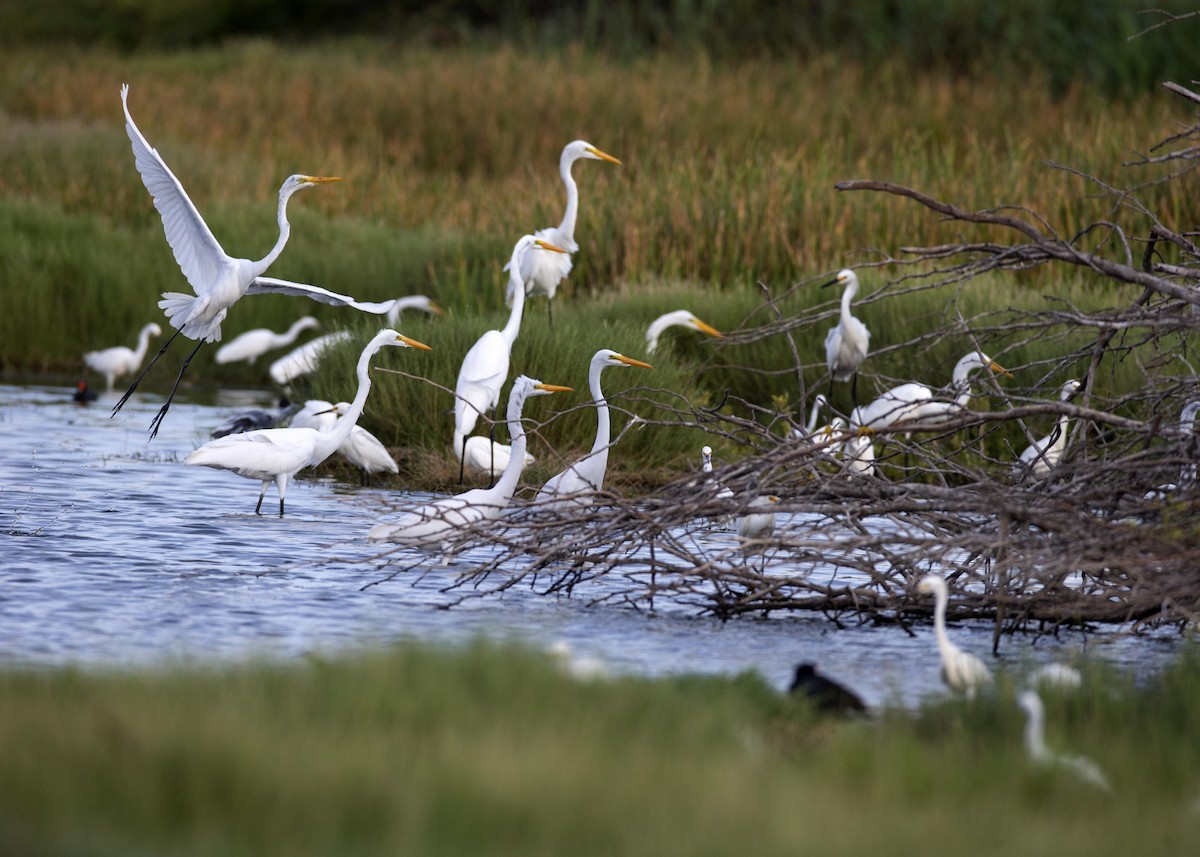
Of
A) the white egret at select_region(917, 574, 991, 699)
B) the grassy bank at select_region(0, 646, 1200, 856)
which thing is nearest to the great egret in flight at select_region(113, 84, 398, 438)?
the white egret at select_region(917, 574, 991, 699)

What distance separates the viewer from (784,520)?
9852 millimetres

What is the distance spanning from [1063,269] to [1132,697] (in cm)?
984

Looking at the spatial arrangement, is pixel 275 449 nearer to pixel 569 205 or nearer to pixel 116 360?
pixel 569 205

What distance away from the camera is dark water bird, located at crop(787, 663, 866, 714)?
5113 mm

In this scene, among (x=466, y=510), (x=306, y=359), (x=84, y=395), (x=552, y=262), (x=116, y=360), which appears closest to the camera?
(x=466, y=510)

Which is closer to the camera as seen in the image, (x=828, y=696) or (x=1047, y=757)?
(x=1047, y=757)

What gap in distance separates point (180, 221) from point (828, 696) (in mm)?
5557

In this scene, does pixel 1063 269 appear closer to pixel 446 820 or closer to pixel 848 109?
pixel 848 109

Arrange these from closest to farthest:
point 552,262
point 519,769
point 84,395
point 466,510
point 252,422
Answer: point 519,769 → point 466,510 → point 252,422 → point 552,262 → point 84,395

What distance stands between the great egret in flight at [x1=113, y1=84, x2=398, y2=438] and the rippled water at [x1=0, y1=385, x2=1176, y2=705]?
84 centimetres

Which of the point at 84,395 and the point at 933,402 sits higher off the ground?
the point at 933,402

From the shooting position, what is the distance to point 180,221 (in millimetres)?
9227

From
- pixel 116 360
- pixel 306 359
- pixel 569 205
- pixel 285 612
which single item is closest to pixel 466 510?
pixel 285 612

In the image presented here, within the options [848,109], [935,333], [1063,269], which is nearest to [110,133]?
[848,109]
